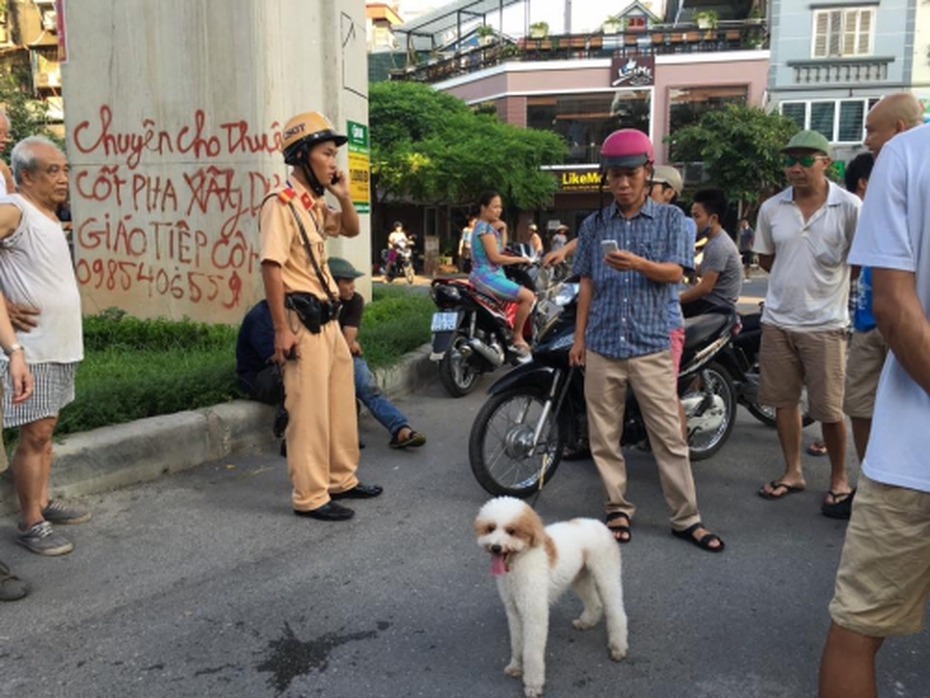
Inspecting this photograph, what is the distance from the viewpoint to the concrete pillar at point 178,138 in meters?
7.19

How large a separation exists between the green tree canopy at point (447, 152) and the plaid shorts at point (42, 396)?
21.0m

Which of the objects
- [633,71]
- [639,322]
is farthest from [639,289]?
[633,71]

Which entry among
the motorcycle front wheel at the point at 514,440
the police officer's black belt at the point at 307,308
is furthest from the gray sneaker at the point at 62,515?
the motorcycle front wheel at the point at 514,440

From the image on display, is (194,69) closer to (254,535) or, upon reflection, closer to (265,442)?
(265,442)

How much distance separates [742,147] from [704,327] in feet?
77.0

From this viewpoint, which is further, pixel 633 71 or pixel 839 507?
pixel 633 71

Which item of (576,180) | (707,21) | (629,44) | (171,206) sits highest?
(707,21)

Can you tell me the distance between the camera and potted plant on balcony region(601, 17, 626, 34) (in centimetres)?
3020

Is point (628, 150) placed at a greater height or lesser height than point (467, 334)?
greater

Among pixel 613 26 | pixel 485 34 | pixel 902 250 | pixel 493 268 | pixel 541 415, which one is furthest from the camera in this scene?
pixel 485 34

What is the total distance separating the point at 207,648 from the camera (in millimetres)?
2793

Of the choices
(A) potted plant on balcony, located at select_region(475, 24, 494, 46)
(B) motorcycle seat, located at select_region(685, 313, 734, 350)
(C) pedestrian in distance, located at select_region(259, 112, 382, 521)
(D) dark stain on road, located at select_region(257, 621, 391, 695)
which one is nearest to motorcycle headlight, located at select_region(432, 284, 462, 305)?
(B) motorcycle seat, located at select_region(685, 313, 734, 350)

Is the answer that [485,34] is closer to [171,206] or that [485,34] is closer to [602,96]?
[602,96]

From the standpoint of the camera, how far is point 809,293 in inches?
160
